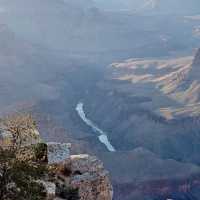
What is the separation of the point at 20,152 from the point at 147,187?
526ft

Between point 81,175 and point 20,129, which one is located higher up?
point 20,129

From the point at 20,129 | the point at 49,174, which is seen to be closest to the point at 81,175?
the point at 49,174

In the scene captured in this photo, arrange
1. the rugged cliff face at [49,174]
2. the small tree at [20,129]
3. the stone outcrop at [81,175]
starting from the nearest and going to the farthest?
1. the rugged cliff face at [49,174]
2. the small tree at [20,129]
3. the stone outcrop at [81,175]

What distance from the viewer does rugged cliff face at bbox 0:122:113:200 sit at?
848 inches

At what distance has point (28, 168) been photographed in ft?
73.5

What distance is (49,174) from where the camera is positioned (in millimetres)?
27531

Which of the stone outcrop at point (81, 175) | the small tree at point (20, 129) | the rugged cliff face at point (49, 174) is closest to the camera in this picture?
the rugged cliff face at point (49, 174)

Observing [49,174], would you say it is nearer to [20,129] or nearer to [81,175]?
[81,175]

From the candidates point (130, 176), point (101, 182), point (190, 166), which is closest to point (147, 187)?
point (130, 176)

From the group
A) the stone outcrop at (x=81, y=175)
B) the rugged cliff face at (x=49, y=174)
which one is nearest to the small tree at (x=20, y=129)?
the rugged cliff face at (x=49, y=174)

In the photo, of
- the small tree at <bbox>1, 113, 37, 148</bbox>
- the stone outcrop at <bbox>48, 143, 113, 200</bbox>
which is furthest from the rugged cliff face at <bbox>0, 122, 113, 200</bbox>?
the small tree at <bbox>1, 113, 37, 148</bbox>

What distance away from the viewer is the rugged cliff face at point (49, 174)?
21.5 meters

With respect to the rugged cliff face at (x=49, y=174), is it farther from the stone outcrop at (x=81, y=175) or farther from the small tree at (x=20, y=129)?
the small tree at (x=20, y=129)

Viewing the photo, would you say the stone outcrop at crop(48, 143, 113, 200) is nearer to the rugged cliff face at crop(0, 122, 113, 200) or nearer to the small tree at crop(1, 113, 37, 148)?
the rugged cliff face at crop(0, 122, 113, 200)
